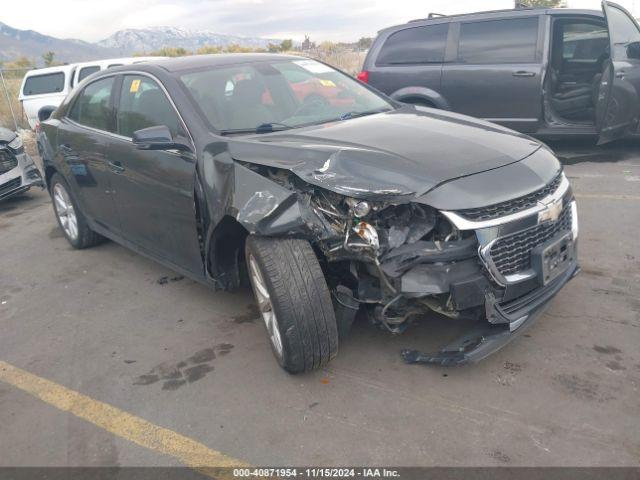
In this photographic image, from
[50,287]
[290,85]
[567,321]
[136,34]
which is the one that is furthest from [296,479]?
[136,34]

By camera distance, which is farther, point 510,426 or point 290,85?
point 290,85

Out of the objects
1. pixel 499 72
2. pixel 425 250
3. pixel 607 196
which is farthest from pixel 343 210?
pixel 499 72

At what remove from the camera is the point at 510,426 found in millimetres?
2615

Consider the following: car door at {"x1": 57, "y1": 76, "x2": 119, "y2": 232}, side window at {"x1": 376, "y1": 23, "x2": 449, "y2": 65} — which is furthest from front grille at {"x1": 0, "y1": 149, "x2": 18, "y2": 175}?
side window at {"x1": 376, "y1": 23, "x2": 449, "y2": 65}

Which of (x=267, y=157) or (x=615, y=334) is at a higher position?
(x=267, y=157)

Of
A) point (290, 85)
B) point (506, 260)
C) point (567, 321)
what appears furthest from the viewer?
point (290, 85)

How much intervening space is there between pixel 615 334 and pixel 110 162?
12.1ft

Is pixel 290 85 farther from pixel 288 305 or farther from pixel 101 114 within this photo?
pixel 288 305

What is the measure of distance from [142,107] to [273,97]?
980mm

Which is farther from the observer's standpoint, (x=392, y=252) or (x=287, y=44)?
(x=287, y=44)

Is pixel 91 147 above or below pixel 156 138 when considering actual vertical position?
below

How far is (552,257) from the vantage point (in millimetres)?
2961

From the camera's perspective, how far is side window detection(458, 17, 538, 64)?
7.00m

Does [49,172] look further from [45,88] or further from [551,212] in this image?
[45,88]
